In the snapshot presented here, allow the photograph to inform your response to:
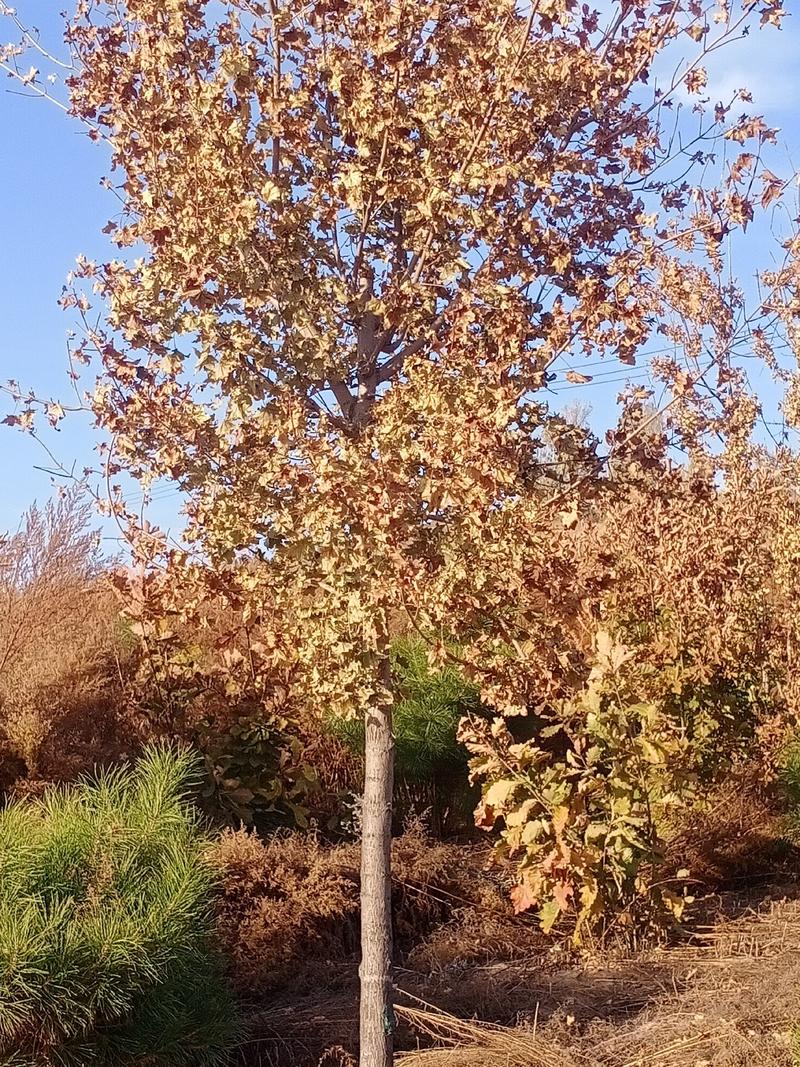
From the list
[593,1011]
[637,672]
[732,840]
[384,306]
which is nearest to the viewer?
[384,306]

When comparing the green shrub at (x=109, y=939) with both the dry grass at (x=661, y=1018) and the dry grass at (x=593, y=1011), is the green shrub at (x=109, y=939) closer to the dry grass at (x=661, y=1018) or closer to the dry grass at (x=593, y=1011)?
the dry grass at (x=593, y=1011)

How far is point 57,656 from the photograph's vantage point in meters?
6.57

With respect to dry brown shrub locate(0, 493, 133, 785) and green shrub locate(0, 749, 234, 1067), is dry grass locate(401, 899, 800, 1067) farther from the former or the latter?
dry brown shrub locate(0, 493, 133, 785)

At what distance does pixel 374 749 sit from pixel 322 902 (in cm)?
170

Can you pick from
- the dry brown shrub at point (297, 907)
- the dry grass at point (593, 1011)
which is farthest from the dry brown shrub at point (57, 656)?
the dry grass at point (593, 1011)

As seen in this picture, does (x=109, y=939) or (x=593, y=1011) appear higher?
(x=109, y=939)

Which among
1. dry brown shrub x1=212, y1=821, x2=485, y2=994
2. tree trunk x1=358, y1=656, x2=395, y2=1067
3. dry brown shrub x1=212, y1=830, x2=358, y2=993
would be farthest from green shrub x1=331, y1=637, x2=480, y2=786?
tree trunk x1=358, y1=656, x2=395, y2=1067

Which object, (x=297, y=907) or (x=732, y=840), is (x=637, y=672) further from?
(x=297, y=907)

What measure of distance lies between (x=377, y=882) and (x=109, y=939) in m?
0.93

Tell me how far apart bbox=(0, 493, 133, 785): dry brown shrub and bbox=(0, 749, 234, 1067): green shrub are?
1.76m

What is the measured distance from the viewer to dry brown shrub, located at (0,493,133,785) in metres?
6.05

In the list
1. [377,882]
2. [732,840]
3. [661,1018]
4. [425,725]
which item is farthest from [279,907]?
[732,840]

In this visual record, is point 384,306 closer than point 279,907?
Yes

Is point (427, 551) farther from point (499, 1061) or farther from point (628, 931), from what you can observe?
point (628, 931)
